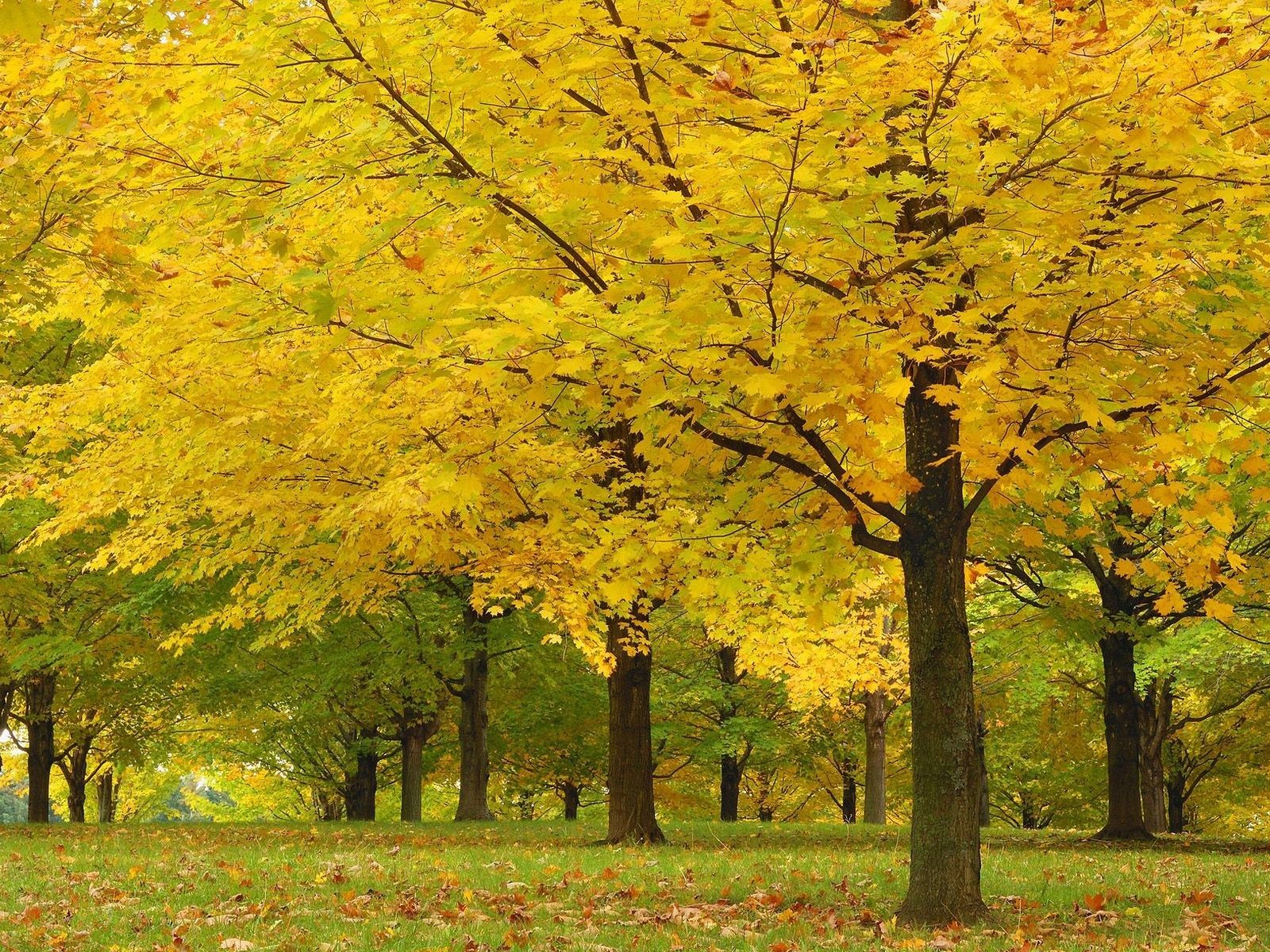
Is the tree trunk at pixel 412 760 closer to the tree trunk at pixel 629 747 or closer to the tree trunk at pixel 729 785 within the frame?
the tree trunk at pixel 729 785

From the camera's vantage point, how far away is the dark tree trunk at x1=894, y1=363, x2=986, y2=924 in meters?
7.75

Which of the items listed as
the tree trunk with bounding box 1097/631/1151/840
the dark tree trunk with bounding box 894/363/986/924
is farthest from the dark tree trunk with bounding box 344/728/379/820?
the dark tree trunk with bounding box 894/363/986/924

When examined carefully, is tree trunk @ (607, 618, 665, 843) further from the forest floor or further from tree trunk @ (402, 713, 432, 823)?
tree trunk @ (402, 713, 432, 823)

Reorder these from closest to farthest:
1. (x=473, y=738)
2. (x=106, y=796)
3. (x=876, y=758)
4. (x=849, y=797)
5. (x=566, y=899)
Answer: (x=566, y=899)
(x=473, y=738)
(x=876, y=758)
(x=849, y=797)
(x=106, y=796)

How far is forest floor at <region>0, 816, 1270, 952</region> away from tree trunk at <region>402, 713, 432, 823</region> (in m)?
10.6

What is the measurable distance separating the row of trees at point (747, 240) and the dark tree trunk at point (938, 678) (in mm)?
25

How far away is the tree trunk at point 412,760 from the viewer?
79.7ft

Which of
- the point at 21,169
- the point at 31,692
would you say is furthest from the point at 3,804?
the point at 21,169

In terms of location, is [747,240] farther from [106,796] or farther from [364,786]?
[106,796]

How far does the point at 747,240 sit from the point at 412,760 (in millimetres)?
22628

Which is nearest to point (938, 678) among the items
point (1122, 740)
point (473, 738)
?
point (1122, 740)

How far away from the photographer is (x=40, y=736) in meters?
24.9

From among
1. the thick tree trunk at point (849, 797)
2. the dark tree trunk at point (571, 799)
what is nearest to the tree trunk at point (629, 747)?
the dark tree trunk at point (571, 799)

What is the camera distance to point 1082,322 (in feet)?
23.4
